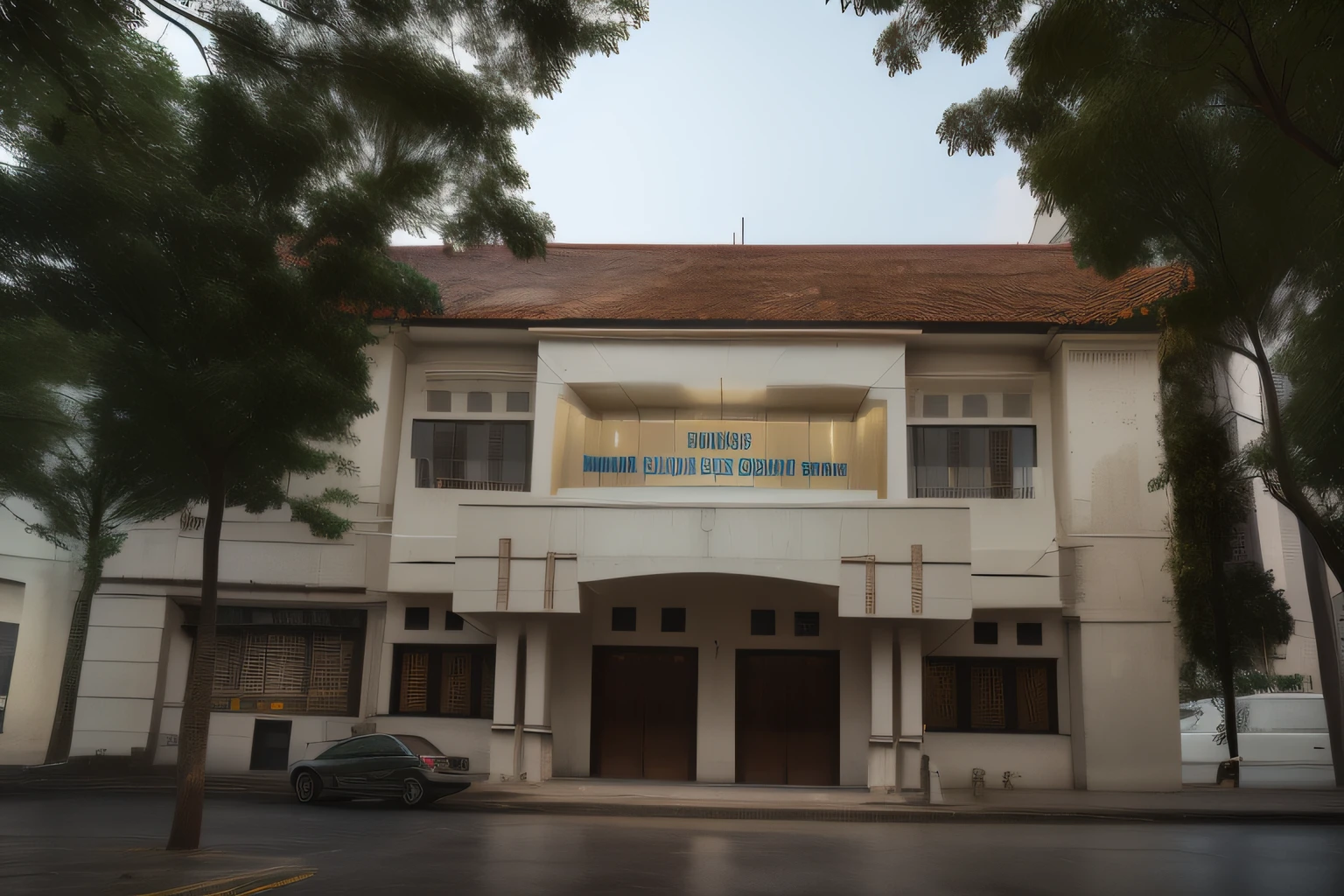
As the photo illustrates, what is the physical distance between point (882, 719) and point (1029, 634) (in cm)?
475

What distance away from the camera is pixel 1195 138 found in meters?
10.9

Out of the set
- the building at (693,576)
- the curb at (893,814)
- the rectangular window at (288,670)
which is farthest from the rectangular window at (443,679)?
the curb at (893,814)

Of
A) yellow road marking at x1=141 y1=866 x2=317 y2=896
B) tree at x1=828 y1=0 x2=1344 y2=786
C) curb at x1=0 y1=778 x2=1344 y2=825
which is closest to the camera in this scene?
tree at x1=828 y1=0 x2=1344 y2=786

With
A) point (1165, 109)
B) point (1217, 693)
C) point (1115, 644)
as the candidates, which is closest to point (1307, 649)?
point (1217, 693)

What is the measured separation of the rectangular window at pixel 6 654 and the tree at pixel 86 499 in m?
0.98

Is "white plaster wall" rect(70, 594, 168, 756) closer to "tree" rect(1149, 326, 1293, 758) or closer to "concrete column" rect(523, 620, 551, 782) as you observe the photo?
"concrete column" rect(523, 620, 551, 782)

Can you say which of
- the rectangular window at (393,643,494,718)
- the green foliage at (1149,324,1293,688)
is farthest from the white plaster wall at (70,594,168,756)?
the green foliage at (1149,324,1293,688)

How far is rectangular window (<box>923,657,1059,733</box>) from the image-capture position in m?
22.7

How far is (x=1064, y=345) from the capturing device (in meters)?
22.7

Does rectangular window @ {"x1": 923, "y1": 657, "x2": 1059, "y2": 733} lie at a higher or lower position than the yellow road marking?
higher

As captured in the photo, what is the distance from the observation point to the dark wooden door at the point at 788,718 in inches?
883

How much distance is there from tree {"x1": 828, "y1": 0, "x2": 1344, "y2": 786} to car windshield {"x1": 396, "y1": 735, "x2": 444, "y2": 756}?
41.9ft

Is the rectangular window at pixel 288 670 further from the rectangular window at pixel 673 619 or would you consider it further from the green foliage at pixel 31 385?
the green foliage at pixel 31 385

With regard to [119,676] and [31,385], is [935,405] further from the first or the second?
[119,676]
